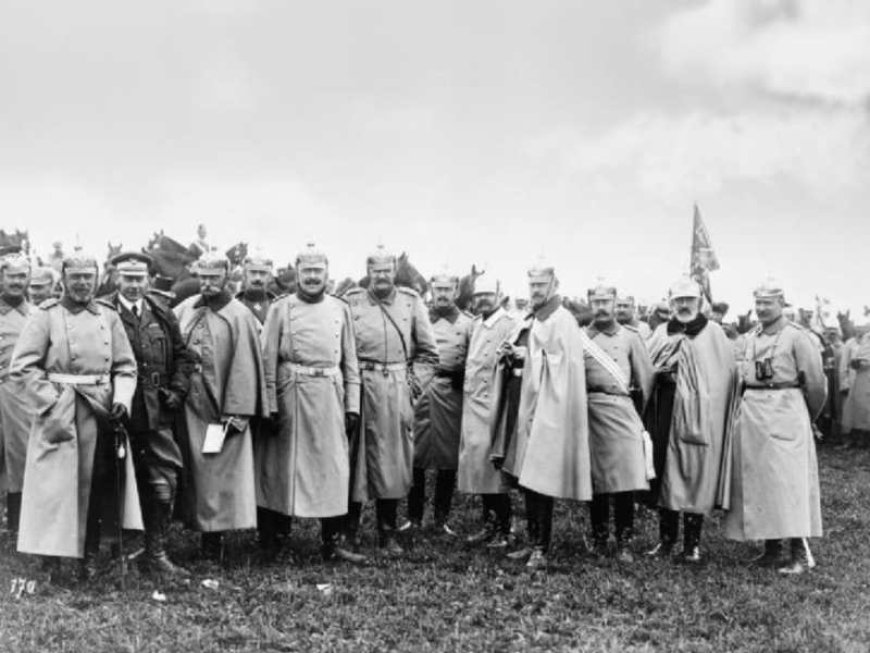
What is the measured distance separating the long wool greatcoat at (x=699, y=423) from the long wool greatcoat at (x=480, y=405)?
1648mm

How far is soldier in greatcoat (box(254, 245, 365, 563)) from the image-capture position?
788 cm

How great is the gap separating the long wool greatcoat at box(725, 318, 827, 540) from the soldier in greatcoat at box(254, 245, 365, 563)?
3392 mm

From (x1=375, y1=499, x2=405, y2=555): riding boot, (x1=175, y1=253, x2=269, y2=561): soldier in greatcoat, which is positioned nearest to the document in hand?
(x1=175, y1=253, x2=269, y2=561): soldier in greatcoat

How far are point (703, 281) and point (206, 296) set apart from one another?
43.3 ft

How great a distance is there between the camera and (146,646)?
560 centimetres

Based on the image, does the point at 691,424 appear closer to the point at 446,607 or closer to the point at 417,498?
the point at 446,607

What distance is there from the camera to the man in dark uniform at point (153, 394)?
7.23 m

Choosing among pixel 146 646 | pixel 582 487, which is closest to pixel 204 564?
pixel 146 646

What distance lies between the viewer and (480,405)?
9.34m

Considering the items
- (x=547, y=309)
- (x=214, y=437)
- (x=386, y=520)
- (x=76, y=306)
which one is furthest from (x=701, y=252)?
(x=76, y=306)

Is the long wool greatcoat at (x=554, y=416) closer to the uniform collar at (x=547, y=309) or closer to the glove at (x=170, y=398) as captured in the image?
the uniform collar at (x=547, y=309)

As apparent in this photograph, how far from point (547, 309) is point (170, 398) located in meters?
3.31

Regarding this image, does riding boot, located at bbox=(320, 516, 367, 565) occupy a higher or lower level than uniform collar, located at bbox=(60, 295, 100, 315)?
lower

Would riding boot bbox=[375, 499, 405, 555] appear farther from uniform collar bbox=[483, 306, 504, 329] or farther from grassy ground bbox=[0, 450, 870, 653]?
uniform collar bbox=[483, 306, 504, 329]
